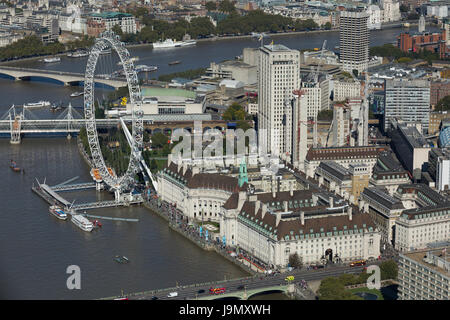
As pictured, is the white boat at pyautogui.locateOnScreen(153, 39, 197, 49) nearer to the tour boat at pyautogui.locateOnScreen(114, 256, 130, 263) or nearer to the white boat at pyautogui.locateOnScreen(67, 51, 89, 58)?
the white boat at pyautogui.locateOnScreen(67, 51, 89, 58)

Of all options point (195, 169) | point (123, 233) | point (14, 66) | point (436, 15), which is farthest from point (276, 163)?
point (436, 15)

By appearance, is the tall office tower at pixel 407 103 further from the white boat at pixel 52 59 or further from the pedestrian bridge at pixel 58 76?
the white boat at pixel 52 59

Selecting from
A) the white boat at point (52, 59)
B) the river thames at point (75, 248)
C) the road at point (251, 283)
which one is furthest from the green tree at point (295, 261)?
the white boat at point (52, 59)

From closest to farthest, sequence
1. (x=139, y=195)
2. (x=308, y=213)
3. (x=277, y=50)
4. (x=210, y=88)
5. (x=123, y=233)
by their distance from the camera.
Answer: (x=308, y=213), (x=123, y=233), (x=139, y=195), (x=277, y=50), (x=210, y=88)

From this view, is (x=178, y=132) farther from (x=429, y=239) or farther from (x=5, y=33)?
(x=5, y=33)

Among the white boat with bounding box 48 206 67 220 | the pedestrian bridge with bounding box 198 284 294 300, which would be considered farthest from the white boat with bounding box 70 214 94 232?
the pedestrian bridge with bounding box 198 284 294 300

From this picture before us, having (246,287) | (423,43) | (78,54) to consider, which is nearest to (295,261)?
(246,287)
